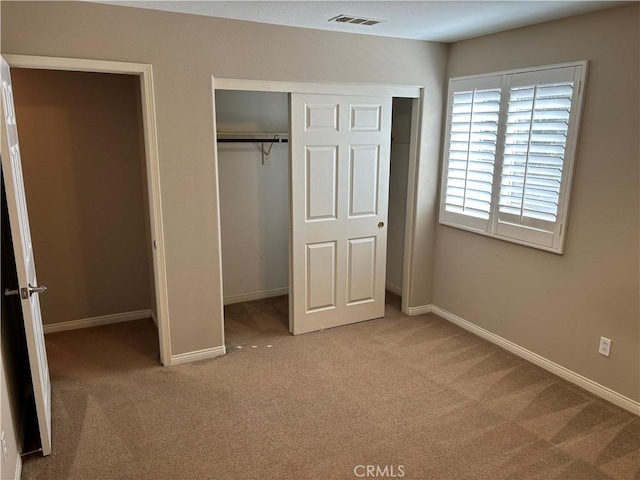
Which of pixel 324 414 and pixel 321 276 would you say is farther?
pixel 321 276

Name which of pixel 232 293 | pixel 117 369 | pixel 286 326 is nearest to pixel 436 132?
pixel 286 326

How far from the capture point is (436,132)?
13.2 feet

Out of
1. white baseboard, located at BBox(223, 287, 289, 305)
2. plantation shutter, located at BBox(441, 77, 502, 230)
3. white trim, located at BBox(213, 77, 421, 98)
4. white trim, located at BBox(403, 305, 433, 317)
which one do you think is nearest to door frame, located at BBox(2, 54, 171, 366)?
white trim, located at BBox(213, 77, 421, 98)

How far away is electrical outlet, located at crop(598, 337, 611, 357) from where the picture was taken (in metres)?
2.95

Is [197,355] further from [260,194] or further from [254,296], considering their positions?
[260,194]

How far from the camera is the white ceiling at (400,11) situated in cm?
269

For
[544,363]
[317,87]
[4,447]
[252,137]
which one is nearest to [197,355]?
[4,447]

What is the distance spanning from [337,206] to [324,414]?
171cm

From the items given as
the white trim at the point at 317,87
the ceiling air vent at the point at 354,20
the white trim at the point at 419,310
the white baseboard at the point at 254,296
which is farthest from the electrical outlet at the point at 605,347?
the white baseboard at the point at 254,296

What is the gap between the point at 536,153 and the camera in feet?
10.5

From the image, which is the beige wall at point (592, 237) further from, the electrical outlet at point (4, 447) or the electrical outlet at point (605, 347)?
the electrical outlet at point (4, 447)

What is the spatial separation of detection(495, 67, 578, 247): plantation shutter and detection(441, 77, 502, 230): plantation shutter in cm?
14

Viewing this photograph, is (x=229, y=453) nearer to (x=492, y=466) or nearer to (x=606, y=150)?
(x=492, y=466)

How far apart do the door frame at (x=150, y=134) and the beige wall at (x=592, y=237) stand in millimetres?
2517
